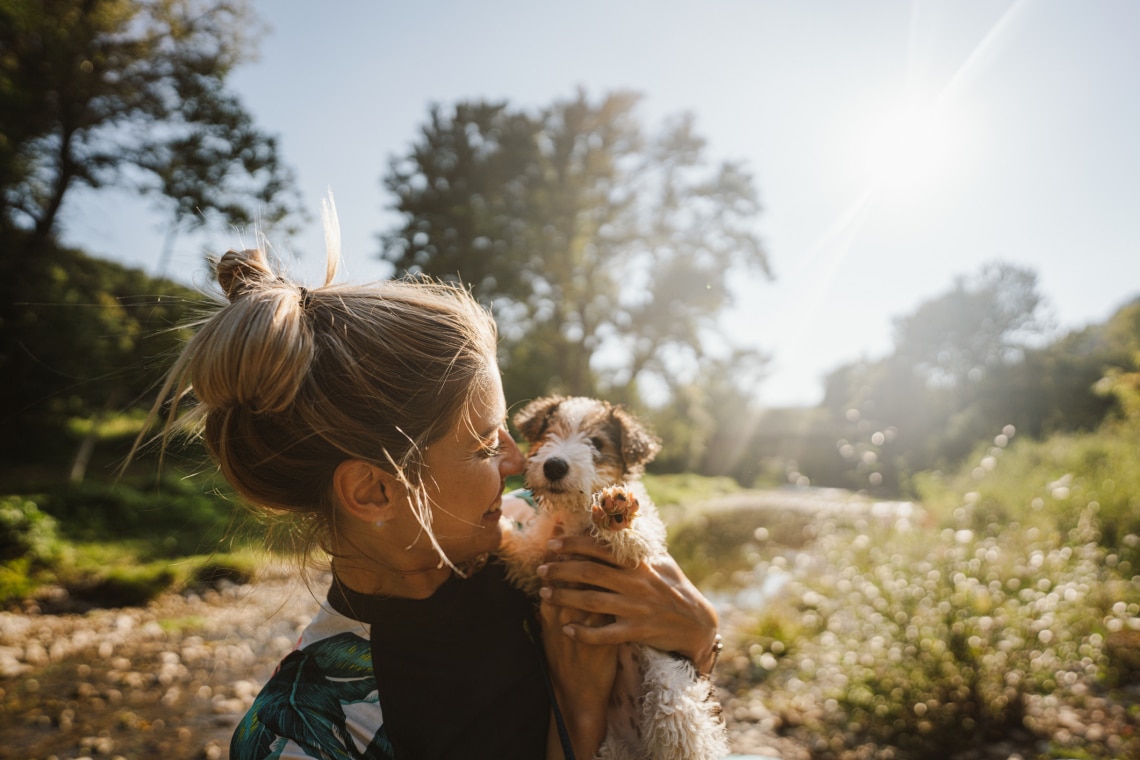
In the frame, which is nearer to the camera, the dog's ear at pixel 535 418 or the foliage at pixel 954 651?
the dog's ear at pixel 535 418

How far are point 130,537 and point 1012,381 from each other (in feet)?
113

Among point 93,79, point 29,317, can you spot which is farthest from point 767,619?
point 93,79

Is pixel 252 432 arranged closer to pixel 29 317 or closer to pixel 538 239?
pixel 29 317

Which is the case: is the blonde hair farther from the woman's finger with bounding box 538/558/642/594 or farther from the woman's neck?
the woman's finger with bounding box 538/558/642/594

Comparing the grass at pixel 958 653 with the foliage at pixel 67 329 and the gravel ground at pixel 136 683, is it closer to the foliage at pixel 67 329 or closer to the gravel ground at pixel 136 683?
the gravel ground at pixel 136 683

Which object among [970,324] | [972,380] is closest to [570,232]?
[972,380]

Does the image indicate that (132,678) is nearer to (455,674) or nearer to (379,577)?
(379,577)

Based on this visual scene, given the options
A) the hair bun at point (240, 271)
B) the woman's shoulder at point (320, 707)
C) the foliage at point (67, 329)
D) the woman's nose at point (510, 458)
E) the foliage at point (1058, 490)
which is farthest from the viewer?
the foliage at point (67, 329)

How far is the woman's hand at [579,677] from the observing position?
1.88 m

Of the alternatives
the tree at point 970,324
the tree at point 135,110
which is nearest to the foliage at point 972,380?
the tree at point 970,324

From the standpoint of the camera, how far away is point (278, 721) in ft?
5.11

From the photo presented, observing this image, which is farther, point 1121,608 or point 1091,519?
point 1091,519

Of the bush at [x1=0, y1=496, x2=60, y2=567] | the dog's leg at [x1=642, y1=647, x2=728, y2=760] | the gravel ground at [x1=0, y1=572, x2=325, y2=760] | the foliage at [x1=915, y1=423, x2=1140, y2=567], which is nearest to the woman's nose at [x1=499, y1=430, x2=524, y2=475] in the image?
the dog's leg at [x1=642, y1=647, x2=728, y2=760]

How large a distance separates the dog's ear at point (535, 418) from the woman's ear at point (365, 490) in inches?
31.3
